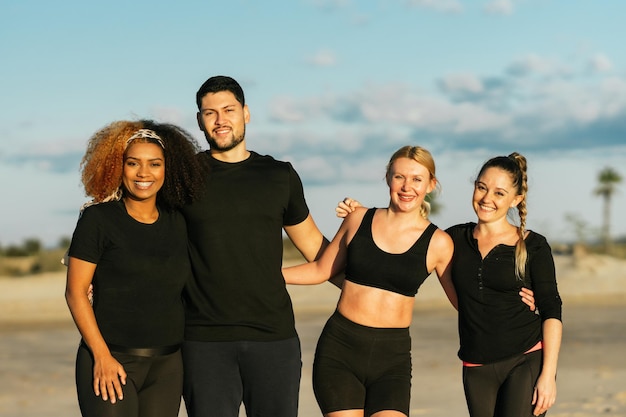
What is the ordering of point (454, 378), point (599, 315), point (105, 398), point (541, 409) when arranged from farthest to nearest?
1. point (599, 315)
2. point (454, 378)
3. point (541, 409)
4. point (105, 398)

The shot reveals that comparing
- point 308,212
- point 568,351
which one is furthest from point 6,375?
point 308,212

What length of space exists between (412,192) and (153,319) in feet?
5.26

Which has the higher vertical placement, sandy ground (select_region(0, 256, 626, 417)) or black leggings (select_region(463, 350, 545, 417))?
black leggings (select_region(463, 350, 545, 417))

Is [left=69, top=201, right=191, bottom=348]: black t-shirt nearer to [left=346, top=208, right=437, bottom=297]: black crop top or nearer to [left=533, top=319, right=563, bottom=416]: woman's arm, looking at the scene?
[left=346, top=208, right=437, bottom=297]: black crop top

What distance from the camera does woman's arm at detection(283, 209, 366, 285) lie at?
561 cm

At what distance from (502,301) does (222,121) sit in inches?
74.0

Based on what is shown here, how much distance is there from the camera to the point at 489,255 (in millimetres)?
5246

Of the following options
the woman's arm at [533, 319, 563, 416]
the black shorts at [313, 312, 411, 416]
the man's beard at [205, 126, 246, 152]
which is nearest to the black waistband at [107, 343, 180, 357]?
the black shorts at [313, 312, 411, 416]

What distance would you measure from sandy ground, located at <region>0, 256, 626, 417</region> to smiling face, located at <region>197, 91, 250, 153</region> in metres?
5.78

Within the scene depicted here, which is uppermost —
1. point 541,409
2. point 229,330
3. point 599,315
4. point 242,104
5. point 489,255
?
point 242,104

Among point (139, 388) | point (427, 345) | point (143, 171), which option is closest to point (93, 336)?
point (139, 388)

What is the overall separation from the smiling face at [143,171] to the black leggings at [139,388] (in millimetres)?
839

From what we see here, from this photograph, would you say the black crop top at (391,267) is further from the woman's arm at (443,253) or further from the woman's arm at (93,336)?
the woman's arm at (93,336)

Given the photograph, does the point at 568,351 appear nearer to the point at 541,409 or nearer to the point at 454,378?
the point at 454,378
